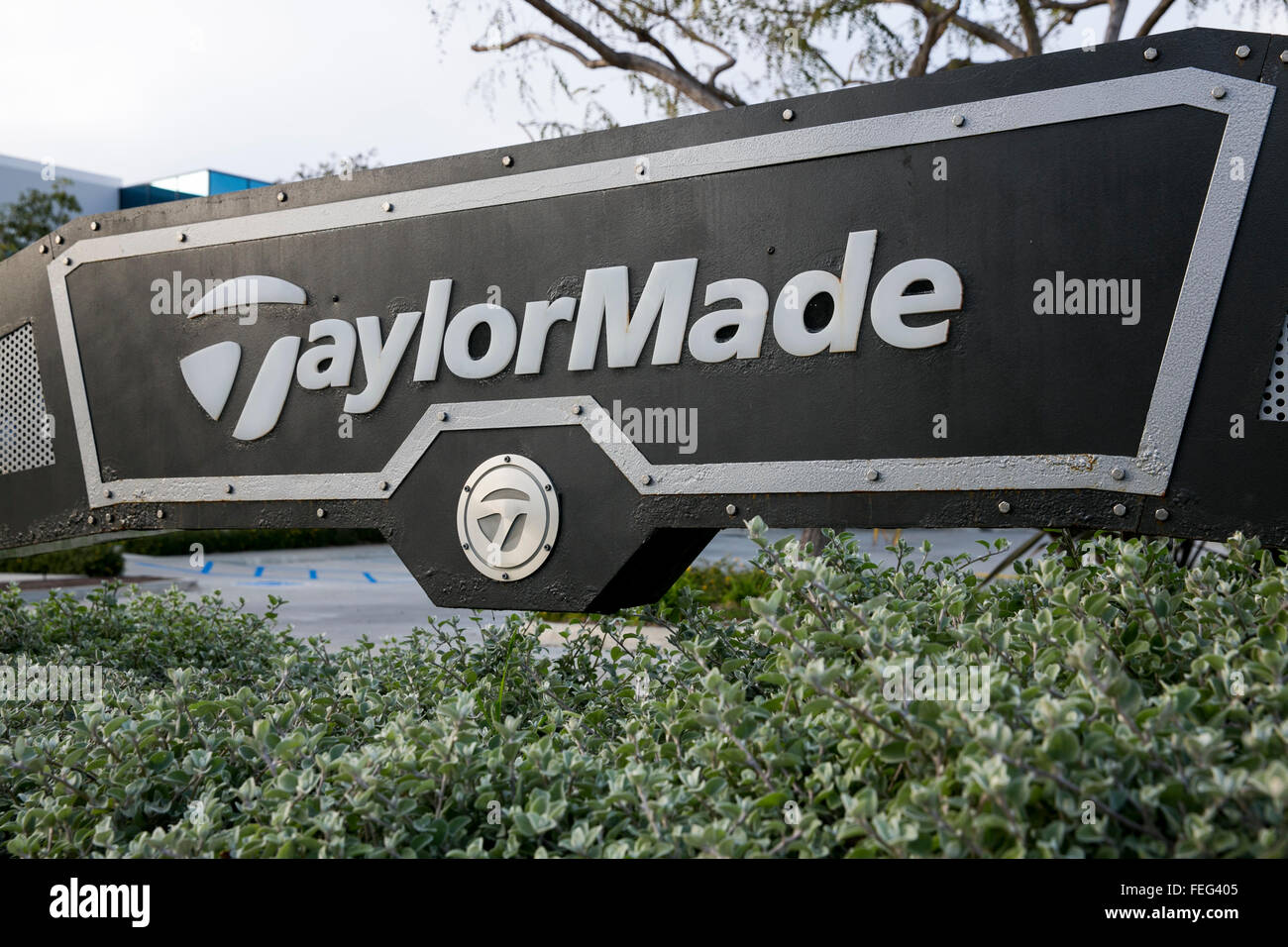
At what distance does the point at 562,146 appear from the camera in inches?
129

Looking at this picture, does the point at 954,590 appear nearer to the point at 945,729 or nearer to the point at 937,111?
the point at 945,729

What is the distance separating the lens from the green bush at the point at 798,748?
1.64 meters

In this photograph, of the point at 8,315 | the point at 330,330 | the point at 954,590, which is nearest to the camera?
the point at 954,590

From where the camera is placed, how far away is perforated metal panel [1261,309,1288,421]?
2.49 meters

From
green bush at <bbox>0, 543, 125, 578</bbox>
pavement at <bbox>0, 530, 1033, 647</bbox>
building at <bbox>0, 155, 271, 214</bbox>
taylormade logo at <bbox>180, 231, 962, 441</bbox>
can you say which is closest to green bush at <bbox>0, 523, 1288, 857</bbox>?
taylormade logo at <bbox>180, 231, 962, 441</bbox>

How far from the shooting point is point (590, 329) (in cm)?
319

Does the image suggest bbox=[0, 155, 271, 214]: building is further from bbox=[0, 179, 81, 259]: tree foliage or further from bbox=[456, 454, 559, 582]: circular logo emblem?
bbox=[456, 454, 559, 582]: circular logo emblem

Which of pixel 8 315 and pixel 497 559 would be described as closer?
pixel 497 559

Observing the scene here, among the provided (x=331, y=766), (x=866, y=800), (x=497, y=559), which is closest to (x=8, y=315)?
(x=497, y=559)

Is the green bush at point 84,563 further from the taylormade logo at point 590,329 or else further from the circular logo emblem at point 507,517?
the circular logo emblem at point 507,517

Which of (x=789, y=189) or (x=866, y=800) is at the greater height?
(x=789, y=189)

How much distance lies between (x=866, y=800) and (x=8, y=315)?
171 inches

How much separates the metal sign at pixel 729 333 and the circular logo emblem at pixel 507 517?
0.03 ft
